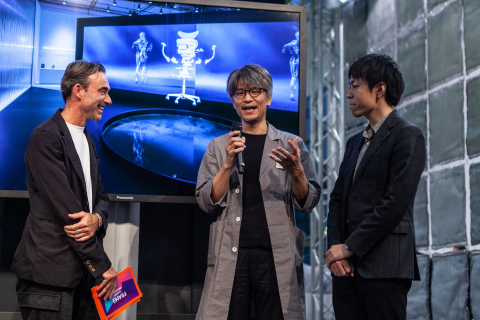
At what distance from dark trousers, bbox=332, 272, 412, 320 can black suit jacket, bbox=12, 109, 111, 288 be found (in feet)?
3.51

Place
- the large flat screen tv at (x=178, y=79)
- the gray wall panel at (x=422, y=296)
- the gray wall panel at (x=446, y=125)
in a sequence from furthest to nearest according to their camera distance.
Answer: the gray wall panel at (x=422, y=296) → the gray wall panel at (x=446, y=125) → the large flat screen tv at (x=178, y=79)

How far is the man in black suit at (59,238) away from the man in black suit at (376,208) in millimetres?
1073

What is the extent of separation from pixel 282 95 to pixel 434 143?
140cm

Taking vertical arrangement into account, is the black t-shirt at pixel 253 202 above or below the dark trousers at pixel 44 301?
above

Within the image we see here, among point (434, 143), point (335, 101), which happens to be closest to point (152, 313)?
point (434, 143)

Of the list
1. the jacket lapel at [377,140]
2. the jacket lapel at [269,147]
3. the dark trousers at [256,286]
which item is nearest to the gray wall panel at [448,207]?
the jacket lapel at [377,140]

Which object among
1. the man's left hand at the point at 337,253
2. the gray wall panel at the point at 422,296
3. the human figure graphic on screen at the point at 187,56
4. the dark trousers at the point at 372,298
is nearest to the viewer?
the dark trousers at the point at 372,298

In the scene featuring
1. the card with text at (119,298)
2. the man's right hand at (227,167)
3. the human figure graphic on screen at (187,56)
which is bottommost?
the card with text at (119,298)

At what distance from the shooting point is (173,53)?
345cm

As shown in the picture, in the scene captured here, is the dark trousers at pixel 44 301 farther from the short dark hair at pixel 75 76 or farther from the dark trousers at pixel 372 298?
the dark trousers at pixel 372 298

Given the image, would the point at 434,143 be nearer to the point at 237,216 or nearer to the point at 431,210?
the point at 431,210

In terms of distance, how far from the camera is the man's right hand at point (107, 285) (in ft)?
7.80

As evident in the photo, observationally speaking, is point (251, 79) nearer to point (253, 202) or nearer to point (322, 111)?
point (253, 202)

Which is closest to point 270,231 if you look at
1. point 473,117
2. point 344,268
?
point 344,268
